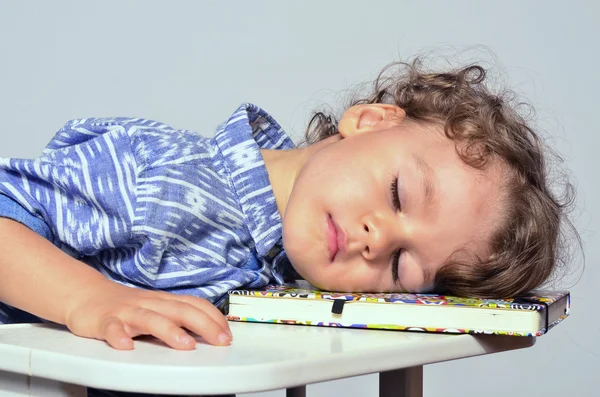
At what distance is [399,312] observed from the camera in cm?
92

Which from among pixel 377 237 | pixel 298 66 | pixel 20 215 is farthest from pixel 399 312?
pixel 298 66

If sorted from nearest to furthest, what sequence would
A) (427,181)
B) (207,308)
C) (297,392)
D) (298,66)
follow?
(207,308)
(427,181)
(297,392)
(298,66)

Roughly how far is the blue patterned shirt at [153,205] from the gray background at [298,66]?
0.78 meters

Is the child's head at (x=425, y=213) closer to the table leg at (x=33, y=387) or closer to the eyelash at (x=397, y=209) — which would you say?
the eyelash at (x=397, y=209)

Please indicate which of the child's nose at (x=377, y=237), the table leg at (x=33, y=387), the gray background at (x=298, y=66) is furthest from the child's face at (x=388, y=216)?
the gray background at (x=298, y=66)

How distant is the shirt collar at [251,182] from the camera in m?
1.13

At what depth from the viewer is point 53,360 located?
2.39 feet

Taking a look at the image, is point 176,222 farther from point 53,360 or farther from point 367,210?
point 53,360

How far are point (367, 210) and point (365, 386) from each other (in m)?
1.07

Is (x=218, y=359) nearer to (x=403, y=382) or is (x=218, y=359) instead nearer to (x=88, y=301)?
(x=88, y=301)

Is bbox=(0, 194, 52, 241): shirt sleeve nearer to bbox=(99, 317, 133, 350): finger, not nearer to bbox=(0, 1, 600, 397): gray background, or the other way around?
bbox=(99, 317, 133, 350): finger

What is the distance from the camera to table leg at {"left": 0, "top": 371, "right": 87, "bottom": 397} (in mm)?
740

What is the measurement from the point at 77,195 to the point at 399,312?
0.37 meters

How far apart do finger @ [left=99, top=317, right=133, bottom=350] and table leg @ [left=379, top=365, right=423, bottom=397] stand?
1.42ft
